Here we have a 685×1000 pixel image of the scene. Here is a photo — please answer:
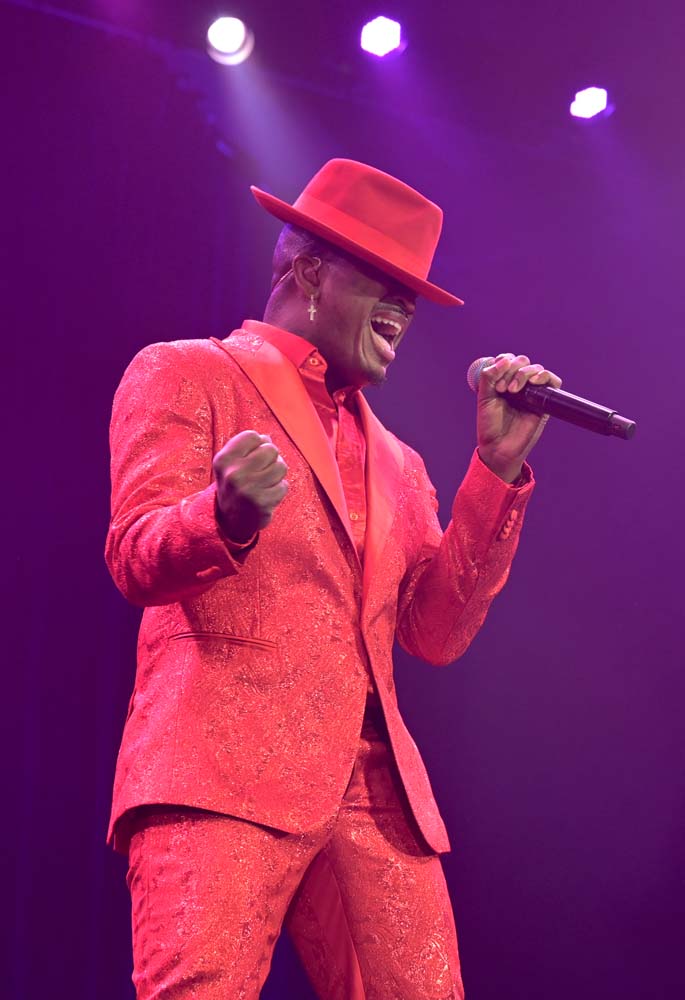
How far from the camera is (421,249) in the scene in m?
2.03

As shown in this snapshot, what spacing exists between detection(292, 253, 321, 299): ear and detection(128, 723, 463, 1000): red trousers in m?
0.79

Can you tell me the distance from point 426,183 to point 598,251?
59 centimetres

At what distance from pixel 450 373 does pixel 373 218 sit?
5.50 ft

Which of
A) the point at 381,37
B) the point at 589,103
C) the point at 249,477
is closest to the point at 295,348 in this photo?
the point at 249,477

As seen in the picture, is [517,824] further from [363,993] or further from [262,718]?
[262,718]

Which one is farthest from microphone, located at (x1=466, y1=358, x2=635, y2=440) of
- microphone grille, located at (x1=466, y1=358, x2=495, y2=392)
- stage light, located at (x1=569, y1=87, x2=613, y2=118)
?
stage light, located at (x1=569, y1=87, x2=613, y2=118)

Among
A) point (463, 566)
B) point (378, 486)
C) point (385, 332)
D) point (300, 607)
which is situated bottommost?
point (300, 607)

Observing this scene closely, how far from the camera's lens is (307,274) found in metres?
2.05

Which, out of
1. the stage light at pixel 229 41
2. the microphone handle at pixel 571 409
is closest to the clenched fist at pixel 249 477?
the microphone handle at pixel 571 409

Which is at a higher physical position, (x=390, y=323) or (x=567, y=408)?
(x=390, y=323)

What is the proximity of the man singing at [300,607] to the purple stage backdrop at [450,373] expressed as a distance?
1052 mm

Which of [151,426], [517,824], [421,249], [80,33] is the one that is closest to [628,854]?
[517,824]

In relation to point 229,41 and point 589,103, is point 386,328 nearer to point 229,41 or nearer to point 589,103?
point 229,41

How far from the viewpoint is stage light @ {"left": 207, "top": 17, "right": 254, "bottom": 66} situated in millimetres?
3088
